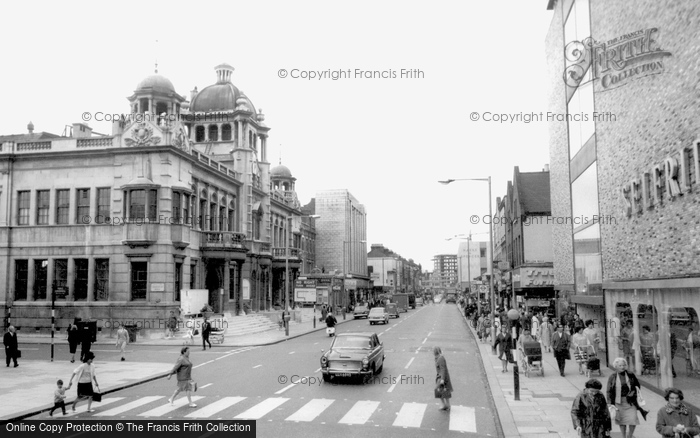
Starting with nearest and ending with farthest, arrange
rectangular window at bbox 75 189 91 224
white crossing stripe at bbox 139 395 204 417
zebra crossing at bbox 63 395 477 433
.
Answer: zebra crossing at bbox 63 395 477 433 → white crossing stripe at bbox 139 395 204 417 → rectangular window at bbox 75 189 91 224

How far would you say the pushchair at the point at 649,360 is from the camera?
55.6 feet

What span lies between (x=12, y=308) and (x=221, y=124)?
2498 centimetres

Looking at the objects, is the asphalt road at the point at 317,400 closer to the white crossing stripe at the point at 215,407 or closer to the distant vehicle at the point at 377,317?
the white crossing stripe at the point at 215,407

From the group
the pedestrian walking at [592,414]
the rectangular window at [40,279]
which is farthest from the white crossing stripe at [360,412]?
the rectangular window at [40,279]

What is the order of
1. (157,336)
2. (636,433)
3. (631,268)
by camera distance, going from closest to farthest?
(636,433) < (631,268) < (157,336)

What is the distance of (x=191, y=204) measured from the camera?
4509cm

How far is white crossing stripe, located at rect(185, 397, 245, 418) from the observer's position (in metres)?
14.4

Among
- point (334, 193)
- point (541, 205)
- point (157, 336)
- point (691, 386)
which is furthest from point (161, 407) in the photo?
point (334, 193)

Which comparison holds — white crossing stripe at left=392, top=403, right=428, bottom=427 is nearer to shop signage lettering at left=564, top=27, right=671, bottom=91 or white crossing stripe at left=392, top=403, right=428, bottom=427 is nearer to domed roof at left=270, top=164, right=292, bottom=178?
shop signage lettering at left=564, top=27, right=671, bottom=91

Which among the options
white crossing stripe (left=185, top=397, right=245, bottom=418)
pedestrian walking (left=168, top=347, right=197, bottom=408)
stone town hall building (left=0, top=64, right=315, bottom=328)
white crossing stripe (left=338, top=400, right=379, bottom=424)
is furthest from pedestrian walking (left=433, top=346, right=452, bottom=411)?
stone town hall building (left=0, top=64, right=315, bottom=328)

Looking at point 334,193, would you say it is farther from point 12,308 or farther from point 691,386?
point 691,386

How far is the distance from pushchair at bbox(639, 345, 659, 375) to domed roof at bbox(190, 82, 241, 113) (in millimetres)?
47068

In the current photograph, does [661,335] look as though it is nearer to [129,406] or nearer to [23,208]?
[129,406]

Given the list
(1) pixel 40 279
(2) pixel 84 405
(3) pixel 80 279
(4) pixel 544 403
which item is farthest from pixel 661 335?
(1) pixel 40 279
